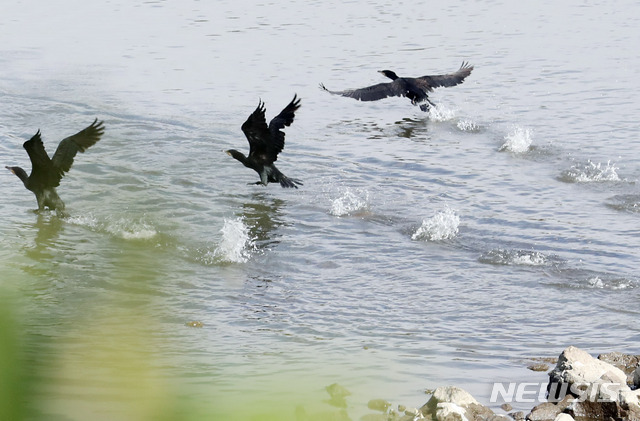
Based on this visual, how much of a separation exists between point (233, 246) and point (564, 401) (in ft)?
17.8

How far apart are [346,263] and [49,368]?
8543 mm

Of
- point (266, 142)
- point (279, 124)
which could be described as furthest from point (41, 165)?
point (279, 124)

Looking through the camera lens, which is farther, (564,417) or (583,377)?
(583,377)

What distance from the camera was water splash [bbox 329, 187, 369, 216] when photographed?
38.0 ft

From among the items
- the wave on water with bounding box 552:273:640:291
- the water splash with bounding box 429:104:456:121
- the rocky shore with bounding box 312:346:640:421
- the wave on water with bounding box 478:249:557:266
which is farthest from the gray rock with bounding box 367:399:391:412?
the water splash with bounding box 429:104:456:121

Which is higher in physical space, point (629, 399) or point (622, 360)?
point (629, 399)

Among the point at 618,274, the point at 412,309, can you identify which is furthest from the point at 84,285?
the point at 618,274

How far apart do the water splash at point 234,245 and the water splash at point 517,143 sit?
221 inches

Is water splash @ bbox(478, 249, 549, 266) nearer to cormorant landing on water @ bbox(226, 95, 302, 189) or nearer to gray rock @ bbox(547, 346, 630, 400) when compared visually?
cormorant landing on water @ bbox(226, 95, 302, 189)

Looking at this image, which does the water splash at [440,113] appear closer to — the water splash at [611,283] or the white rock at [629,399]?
the water splash at [611,283]

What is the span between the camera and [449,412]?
4902 millimetres

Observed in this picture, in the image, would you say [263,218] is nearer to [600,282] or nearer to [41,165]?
[41,165]
